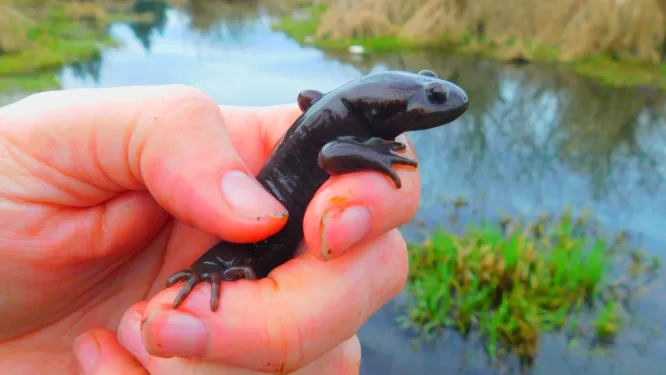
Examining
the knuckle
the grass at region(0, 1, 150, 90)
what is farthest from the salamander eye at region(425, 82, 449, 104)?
the grass at region(0, 1, 150, 90)

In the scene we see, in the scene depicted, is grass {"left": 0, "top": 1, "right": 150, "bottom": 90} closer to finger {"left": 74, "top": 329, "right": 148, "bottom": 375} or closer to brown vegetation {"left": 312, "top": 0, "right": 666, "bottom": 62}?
brown vegetation {"left": 312, "top": 0, "right": 666, "bottom": 62}

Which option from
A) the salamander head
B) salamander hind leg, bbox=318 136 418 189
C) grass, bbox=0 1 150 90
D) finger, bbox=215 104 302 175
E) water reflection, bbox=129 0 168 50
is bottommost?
water reflection, bbox=129 0 168 50

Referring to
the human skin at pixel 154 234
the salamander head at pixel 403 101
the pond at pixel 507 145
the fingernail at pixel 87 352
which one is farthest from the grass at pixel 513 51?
the fingernail at pixel 87 352

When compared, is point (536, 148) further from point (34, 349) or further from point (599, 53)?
point (34, 349)

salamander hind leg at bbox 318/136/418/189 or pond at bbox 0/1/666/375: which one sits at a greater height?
salamander hind leg at bbox 318/136/418/189

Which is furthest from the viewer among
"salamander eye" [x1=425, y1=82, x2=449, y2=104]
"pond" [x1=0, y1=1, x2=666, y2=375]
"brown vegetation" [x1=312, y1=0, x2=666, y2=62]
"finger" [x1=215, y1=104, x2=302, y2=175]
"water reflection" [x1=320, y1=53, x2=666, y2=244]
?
"brown vegetation" [x1=312, y1=0, x2=666, y2=62]

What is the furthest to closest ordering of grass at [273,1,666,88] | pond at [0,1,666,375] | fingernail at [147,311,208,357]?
1. grass at [273,1,666,88]
2. pond at [0,1,666,375]
3. fingernail at [147,311,208,357]

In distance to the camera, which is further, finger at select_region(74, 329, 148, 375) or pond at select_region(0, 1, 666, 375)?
pond at select_region(0, 1, 666, 375)

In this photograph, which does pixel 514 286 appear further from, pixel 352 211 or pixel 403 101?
pixel 352 211
